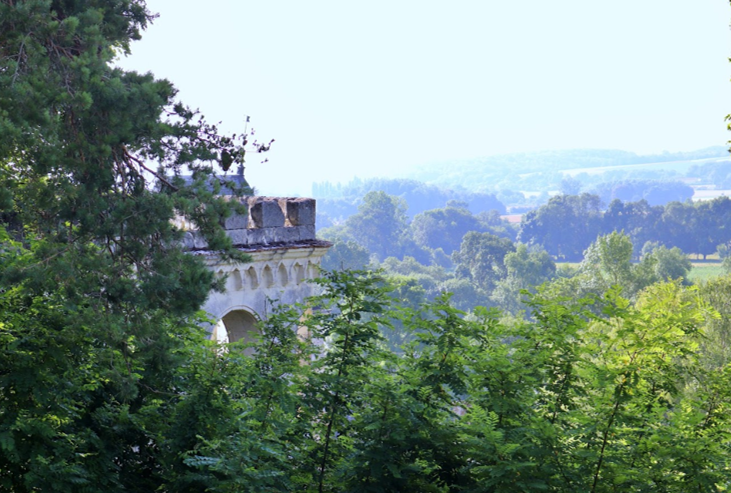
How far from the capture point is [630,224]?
438 ft

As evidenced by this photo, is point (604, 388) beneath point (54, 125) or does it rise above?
beneath

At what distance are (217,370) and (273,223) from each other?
5.54 metres

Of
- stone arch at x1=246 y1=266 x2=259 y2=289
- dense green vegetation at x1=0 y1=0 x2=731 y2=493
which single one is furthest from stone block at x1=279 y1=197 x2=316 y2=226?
dense green vegetation at x1=0 y1=0 x2=731 y2=493

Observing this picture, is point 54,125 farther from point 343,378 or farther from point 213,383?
point 343,378

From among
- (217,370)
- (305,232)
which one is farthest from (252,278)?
(217,370)

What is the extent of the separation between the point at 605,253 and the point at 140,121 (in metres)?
44.5

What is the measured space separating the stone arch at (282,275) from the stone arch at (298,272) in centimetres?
16

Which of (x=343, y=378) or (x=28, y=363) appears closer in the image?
(x=28, y=363)

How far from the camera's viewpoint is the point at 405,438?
5598 mm

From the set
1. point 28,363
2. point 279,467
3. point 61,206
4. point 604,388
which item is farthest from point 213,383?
point 604,388

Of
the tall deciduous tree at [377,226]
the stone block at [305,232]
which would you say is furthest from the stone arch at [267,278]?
the tall deciduous tree at [377,226]

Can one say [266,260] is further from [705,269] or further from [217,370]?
[705,269]

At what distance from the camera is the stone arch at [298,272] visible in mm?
11568

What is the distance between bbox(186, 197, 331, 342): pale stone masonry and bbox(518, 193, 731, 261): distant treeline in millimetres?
118440
